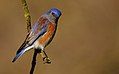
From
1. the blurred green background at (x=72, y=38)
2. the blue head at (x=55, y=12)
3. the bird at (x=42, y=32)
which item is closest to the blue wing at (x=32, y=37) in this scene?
the bird at (x=42, y=32)

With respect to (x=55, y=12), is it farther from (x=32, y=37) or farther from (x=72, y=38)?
(x=72, y=38)

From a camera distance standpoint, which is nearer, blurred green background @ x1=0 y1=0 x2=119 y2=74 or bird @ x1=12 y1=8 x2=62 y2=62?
bird @ x1=12 y1=8 x2=62 y2=62

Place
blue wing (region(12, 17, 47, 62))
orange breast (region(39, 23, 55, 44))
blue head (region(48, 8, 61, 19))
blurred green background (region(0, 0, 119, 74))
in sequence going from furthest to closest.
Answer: blurred green background (region(0, 0, 119, 74)) → orange breast (region(39, 23, 55, 44)) → blue wing (region(12, 17, 47, 62)) → blue head (region(48, 8, 61, 19))

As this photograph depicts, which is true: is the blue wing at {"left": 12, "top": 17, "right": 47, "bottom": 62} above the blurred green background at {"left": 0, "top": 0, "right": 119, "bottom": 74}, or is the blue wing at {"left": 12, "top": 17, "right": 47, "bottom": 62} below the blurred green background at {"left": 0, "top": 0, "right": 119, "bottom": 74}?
below

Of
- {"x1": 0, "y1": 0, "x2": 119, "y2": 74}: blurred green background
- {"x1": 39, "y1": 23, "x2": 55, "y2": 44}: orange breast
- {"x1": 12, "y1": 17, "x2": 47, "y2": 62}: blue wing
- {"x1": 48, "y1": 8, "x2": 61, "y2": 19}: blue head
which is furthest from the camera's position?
{"x1": 0, "y1": 0, "x2": 119, "y2": 74}: blurred green background

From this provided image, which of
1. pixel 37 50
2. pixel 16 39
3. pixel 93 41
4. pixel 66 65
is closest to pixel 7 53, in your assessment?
pixel 16 39

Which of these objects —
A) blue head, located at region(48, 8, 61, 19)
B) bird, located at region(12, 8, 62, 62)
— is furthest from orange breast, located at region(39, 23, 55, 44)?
blue head, located at region(48, 8, 61, 19)

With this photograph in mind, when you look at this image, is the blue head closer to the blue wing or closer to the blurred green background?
the blue wing

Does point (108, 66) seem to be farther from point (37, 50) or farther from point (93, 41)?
point (37, 50)

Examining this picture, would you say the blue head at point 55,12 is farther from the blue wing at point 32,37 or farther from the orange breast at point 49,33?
the orange breast at point 49,33
